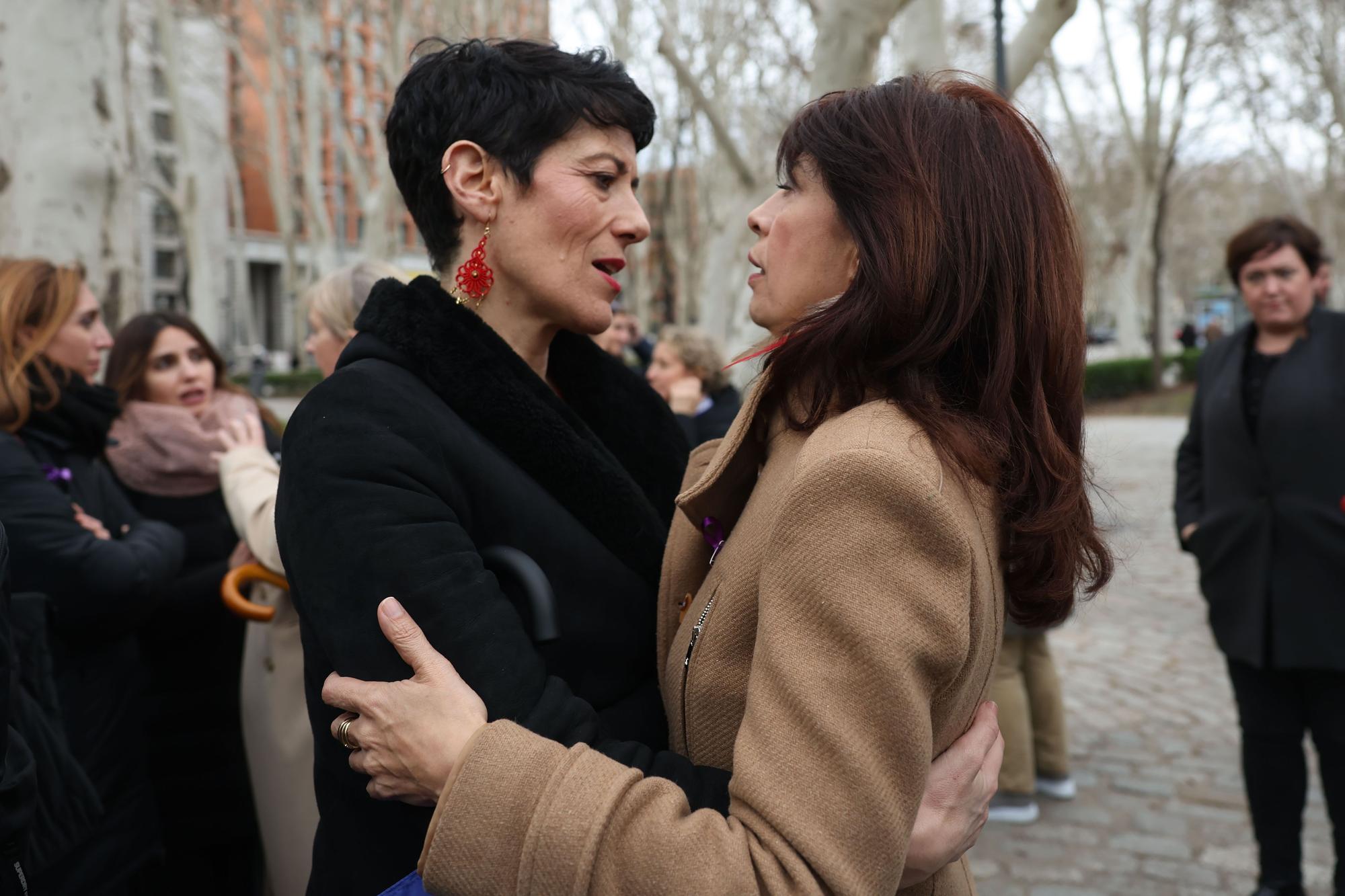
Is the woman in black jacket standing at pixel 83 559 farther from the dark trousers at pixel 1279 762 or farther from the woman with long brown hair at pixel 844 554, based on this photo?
the dark trousers at pixel 1279 762

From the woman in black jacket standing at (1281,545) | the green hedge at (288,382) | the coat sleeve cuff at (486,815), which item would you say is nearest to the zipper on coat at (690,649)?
the coat sleeve cuff at (486,815)

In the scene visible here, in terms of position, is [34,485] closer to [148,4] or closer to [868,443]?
[868,443]

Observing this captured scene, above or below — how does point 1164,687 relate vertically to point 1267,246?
below

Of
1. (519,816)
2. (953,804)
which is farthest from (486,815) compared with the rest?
(953,804)

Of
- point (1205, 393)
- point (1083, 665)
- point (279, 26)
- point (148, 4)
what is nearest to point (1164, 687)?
point (1083, 665)

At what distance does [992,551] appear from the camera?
5.08ft

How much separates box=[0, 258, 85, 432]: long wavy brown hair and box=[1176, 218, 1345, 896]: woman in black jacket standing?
385cm

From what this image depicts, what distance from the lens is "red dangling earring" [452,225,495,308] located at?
2025 millimetres

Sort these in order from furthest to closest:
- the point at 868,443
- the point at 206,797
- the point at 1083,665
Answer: the point at 1083,665 < the point at 206,797 < the point at 868,443

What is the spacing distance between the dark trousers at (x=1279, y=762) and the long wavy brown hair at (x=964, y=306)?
270 centimetres

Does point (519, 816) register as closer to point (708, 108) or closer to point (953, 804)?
point (953, 804)

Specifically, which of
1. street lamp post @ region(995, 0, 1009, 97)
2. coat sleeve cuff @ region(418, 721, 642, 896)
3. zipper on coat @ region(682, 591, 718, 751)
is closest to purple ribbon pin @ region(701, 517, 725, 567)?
zipper on coat @ region(682, 591, 718, 751)

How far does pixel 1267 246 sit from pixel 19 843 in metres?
4.34

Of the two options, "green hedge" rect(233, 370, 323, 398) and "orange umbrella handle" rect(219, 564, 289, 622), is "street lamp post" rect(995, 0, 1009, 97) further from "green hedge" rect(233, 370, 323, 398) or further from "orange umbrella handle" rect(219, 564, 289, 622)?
"green hedge" rect(233, 370, 323, 398)
